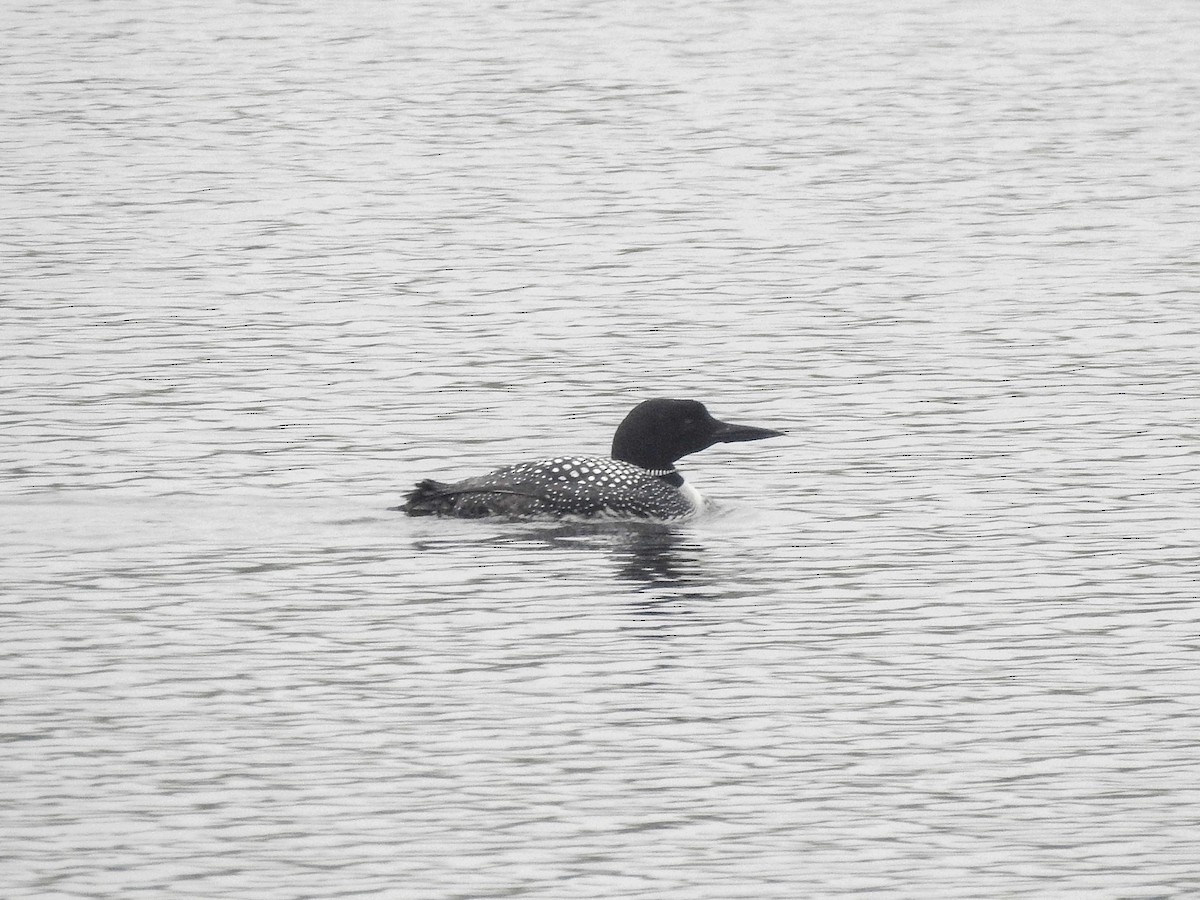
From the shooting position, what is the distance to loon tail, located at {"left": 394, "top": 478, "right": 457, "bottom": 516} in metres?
12.8

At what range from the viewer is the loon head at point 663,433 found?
1338 centimetres

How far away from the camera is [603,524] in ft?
42.6

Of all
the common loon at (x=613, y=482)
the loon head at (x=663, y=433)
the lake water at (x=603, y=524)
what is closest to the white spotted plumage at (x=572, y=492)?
the common loon at (x=613, y=482)

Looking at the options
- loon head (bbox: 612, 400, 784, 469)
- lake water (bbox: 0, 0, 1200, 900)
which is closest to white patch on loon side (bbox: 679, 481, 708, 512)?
lake water (bbox: 0, 0, 1200, 900)

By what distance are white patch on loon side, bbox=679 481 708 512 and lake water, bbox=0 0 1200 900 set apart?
14 centimetres

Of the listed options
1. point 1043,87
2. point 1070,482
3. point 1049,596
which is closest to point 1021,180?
point 1043,87

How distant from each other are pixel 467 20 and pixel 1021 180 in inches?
656

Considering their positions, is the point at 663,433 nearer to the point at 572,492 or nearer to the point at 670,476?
the point at 670,476

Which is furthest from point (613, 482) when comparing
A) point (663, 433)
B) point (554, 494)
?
point (663, 433)

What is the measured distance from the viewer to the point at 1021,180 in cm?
2462

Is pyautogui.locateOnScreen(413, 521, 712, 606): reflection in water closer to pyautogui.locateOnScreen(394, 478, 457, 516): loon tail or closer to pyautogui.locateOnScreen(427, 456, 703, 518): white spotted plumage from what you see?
pyautogui.locateOnScreen(427, 456, 703, 518): white spotted plumage

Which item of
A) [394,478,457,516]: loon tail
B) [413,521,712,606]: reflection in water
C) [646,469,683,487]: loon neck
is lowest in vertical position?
[413,521,712,606]: reflection in water

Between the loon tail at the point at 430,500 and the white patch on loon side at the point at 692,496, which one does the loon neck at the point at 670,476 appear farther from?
the loon tail at the point at 430,500

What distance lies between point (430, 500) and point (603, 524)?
820 mm
